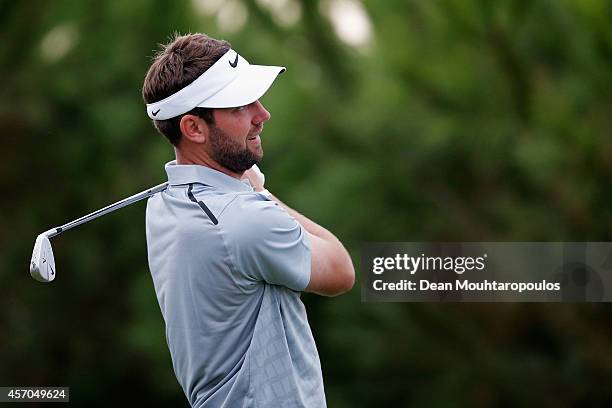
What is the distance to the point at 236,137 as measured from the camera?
3.22ft

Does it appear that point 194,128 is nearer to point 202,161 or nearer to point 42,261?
point 202,161

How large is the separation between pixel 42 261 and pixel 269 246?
277mm

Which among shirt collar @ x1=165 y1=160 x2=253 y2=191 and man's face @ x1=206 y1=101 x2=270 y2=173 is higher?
man's face @ x1=206 y1=101 x2=270 y2=173

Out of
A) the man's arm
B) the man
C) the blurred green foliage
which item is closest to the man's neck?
the man

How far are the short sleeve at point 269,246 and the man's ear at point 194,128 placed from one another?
0.30 feet

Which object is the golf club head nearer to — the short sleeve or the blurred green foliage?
the short sleeve

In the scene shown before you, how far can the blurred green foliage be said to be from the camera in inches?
95.2

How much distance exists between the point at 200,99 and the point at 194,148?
6 centimetres

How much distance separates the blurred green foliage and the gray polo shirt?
57.6 inches

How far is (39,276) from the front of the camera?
1.05 meters

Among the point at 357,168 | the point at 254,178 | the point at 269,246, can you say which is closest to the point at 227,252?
the point at 269,246

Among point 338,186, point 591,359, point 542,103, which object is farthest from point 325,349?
point 542,103

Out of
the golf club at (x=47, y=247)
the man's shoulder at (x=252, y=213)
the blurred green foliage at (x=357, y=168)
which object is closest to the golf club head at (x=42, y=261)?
the golf club at (x=47, y=247)

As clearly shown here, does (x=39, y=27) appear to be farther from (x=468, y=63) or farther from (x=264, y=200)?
(x=264, y=200)
